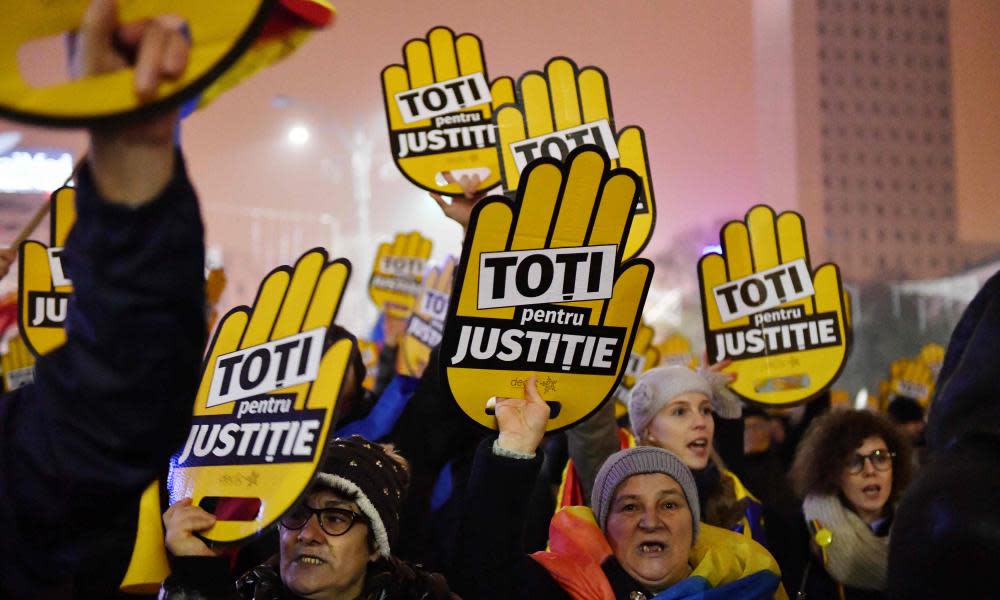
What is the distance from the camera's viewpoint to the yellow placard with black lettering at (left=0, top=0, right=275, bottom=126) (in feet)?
3.09

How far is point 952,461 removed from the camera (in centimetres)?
116

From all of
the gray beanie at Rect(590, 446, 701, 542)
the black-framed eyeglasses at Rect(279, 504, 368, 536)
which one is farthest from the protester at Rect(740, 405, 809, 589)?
the black-framed eyeglasses at Rect(279, 504, 368, 536)

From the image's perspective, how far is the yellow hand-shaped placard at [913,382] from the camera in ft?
23.2

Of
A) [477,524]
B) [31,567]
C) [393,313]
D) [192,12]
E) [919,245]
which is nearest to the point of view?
[192,12]

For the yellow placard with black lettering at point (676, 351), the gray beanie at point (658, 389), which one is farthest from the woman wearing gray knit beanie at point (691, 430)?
the yellow placard with black lettering at point (676, 351)

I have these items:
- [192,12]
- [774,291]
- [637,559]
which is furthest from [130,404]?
[774,291]

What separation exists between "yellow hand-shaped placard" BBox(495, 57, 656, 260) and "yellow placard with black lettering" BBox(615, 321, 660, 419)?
155cm

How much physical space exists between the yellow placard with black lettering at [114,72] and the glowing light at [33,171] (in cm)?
953

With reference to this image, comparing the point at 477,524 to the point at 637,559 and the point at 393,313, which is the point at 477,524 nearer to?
the point at 637,559

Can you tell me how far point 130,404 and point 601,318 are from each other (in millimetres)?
1316

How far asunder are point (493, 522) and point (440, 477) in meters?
1.10

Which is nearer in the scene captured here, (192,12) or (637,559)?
(192,12)

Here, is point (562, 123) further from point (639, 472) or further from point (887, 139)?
point (887, 139)

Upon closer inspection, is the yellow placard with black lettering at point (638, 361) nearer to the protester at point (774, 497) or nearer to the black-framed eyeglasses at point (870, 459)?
the protester at point (774, 497)
